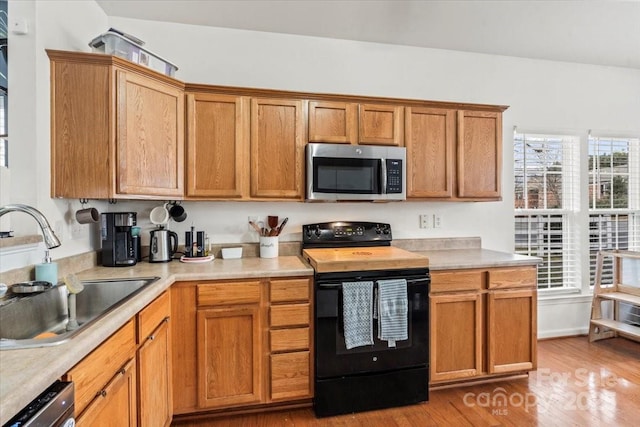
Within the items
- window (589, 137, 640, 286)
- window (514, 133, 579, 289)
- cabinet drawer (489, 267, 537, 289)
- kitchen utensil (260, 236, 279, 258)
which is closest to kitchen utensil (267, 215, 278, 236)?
kitchen utensil (260, 236, 279, 258)

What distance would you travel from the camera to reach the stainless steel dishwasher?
0.74 m

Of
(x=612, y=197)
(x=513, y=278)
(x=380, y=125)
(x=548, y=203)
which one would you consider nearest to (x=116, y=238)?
(x=380, y=125)

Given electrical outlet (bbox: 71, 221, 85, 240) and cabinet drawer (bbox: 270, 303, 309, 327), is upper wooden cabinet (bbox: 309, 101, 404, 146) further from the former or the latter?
electrical outlet (bbox: 71, 221, 85, 240)

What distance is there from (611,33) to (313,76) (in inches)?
97.6

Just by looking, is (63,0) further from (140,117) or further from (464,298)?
(464,298)

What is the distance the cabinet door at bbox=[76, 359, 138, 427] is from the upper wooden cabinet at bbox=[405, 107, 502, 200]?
2076 millimetres

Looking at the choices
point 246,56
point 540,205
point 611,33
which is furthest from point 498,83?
point 246,56

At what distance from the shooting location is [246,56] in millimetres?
2654

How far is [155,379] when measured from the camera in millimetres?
1659

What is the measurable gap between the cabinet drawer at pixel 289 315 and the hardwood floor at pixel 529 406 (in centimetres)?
60

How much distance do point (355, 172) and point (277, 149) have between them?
588 millimetres

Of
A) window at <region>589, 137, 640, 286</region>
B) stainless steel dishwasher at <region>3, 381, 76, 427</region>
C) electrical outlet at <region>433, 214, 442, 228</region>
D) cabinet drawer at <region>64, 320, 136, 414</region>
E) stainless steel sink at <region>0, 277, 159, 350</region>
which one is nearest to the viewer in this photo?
stainless steel dishwasher at <region>3, 381, 76, 427</region>

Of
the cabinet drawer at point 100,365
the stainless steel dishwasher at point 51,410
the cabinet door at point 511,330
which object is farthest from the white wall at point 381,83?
the stainless steel dishwasher at point 51,410

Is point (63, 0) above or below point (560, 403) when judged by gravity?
above
